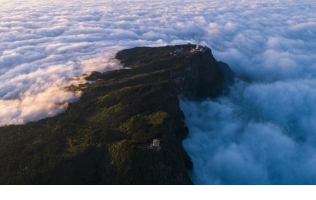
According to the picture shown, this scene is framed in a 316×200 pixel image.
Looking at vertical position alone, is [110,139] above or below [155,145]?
below

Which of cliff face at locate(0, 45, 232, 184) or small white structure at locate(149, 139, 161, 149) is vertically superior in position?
small white structure at locate(149, 139, 161, 149)

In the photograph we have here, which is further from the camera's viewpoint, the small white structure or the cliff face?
the small white structure

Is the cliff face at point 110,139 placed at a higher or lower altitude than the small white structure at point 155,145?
lower

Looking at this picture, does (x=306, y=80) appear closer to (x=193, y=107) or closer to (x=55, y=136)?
(x=193, y=107)

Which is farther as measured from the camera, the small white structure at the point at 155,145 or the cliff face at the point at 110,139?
the small white structure at the point at 155,145

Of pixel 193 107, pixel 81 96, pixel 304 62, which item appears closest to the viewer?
pixel 81 96

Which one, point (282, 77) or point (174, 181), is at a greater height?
point (174, 181)

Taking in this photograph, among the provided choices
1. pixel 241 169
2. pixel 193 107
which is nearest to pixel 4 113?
pixel 193 107

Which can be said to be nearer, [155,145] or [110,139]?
[155,145]
